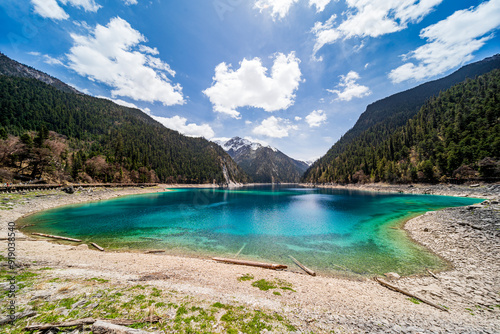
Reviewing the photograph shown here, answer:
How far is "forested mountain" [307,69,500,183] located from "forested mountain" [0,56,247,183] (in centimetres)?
12029

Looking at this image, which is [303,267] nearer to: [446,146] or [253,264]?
[253,264]

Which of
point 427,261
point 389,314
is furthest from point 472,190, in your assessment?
point 389,314

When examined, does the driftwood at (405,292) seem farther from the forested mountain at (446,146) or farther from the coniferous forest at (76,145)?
the forested mountain at (446,146)

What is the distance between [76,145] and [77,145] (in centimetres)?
64

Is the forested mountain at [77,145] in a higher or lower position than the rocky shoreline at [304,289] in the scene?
higher

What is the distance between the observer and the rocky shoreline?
586 centimetres

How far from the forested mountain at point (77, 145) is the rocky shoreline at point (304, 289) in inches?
2004

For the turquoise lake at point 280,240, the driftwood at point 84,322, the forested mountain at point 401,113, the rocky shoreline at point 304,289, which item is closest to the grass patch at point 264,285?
the rocky shoreline at point 304,289

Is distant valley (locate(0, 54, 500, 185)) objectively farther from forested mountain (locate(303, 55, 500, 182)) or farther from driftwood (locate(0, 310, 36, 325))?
driftwood (locate(0, 310, 36, 325))

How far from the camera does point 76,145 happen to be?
303 ft

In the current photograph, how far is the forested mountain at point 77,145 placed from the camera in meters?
46.4

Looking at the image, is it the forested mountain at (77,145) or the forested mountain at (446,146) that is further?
the forested mountain at (446,146)

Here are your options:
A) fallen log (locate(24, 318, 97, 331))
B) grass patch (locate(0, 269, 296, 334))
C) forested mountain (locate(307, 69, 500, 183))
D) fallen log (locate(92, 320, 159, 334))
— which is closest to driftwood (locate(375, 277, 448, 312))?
grass patch (locate(0, 269, 296, 334))

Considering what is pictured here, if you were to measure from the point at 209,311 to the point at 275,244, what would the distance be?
1193 centimetres
